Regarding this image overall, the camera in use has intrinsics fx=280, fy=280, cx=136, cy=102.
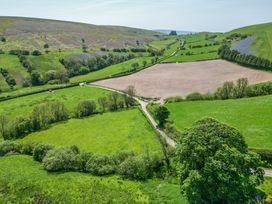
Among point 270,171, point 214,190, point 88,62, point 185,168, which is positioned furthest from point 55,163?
point 88,62

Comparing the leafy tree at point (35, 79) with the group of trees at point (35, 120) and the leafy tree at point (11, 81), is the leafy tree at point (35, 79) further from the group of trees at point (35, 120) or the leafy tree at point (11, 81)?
the group of trees at point (35, 120)

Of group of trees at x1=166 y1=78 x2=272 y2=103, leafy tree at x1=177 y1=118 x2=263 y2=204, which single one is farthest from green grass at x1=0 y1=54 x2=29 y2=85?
leafy tree at x1=177 y1=118 x2=263 y2=204

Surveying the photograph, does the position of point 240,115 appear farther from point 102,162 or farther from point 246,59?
point 246,59

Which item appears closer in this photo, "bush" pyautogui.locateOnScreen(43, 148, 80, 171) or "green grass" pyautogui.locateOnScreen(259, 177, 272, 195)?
"green grass" pyautogui.locateOnScreen(259, 177, 272, 195)

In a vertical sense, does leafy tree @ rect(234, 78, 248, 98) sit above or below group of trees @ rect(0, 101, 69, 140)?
above

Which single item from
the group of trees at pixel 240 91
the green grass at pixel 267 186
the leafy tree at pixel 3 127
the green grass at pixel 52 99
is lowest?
the green grass at pixel 52 99

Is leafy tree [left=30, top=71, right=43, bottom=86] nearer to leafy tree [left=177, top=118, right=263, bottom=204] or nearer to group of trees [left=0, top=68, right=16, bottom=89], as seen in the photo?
group of trees [left=0, top=68, right=16, bottom=89]

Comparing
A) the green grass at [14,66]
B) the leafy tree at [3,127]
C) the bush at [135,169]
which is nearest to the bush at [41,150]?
the bush at [135,169]
